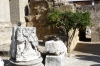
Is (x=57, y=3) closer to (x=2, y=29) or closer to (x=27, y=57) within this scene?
(x=2, y=29)

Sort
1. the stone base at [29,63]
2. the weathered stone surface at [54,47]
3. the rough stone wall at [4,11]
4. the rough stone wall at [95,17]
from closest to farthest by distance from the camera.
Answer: the stone base at [29,63] < the weathered stone surface at [54,47] < the rough stone wall at [4,11] < the rough stone wall at [95,17]

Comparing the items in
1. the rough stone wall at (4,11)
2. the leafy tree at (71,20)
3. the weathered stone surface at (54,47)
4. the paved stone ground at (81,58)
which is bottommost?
the paved stone ground at (81,58)

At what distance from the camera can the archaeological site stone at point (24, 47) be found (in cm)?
516

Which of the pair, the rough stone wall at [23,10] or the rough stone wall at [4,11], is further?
the rough stone wall at [23,10]

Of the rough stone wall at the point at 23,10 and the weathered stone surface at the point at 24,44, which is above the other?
the rough stone wall at the point at 23,10

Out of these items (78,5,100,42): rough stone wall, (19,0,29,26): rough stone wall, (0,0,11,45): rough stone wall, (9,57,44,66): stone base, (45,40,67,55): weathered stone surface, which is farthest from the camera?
(19,0,29,26): rough stone wall

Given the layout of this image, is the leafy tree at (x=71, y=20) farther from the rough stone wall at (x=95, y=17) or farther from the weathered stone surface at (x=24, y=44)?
the rough stone wall at (x=95, y=17)

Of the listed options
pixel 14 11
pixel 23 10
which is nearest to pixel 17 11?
pixel 14 11

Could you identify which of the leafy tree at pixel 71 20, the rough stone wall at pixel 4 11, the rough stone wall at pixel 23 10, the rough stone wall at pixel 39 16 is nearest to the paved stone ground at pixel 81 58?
the leafy tree at pixel 71 20

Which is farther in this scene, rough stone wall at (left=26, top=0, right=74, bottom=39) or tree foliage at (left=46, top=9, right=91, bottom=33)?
rough stone wall at (left=26, top=0, right=74, bottom=39)

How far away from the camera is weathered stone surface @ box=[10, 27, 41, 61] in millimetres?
5172

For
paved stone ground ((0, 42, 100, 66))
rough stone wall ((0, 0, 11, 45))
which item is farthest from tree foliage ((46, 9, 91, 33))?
rough stone wall ((0, 0, 11, 45))

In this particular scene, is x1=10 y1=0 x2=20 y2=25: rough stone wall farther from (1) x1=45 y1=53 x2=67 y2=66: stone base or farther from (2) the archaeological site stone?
(2) the archaeological site stone

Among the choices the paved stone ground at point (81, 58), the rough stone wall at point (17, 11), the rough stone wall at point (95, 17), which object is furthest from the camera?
the rough stone wall at point (17, 11)
